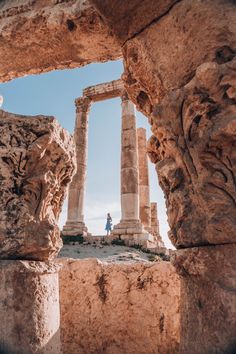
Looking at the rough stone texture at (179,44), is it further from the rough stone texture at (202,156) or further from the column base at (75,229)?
the column base at (75,229)

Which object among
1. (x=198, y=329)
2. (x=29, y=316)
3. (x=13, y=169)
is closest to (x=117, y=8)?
(x=13, y=169)

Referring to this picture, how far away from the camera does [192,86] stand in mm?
1420

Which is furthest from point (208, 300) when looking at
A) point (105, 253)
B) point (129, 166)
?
point (129, 166)

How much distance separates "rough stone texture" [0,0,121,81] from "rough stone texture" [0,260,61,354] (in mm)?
2526

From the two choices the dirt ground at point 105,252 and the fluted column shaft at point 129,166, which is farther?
the fluted column shaft at point 129,166

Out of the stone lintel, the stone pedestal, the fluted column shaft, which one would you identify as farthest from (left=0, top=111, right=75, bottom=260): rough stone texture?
the stone lintel

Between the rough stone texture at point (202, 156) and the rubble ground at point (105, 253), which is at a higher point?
the rough stone texture at point (202, 156)

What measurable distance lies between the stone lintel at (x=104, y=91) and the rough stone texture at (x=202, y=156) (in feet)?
51.3

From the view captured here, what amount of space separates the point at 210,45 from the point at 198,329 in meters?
1.38

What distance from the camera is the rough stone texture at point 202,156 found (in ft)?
4.15

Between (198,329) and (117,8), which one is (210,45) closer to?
(117,8)

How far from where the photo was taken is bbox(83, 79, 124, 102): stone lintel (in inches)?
655

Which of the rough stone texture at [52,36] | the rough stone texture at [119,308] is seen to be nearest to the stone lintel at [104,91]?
the rough stone texture at [52,36]

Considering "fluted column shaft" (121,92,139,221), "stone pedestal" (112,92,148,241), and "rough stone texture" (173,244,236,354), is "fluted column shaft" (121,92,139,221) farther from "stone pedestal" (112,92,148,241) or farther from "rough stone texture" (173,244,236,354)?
"rough stone texture" (173,244,236,354)
